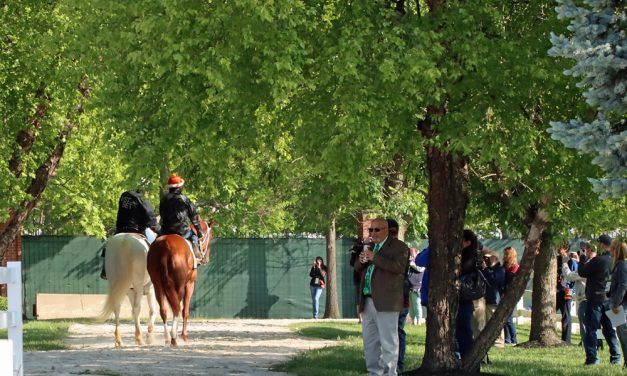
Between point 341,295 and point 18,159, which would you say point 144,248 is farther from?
point 341,295

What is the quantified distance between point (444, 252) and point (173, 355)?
4.56 m

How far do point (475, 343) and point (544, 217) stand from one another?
75.1 inches

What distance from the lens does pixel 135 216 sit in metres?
20.7

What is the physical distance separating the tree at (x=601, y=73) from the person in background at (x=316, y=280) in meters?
29.7

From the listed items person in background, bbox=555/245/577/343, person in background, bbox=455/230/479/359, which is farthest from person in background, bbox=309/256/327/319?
person in background, bbox=455/230/479/359

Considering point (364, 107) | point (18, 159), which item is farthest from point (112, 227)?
point (364, 107)

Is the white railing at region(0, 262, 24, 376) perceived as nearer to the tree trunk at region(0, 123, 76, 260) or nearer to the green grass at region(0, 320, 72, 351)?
the green grass at region(0, 320, 72, 351)

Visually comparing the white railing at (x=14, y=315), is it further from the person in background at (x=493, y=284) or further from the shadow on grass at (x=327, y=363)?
the person in background at (x=493, y=284)

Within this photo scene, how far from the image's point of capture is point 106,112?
52.0 feet

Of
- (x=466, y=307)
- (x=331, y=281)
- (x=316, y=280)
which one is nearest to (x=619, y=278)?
(x=466, y=307)

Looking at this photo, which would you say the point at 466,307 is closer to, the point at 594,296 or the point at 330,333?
the point at 594,296

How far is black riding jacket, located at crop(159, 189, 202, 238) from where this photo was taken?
64.1ft

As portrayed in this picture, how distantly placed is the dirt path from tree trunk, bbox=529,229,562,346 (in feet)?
13.3

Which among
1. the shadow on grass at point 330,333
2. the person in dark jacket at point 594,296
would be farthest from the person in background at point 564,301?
the person in dark jacket at point 594,296
